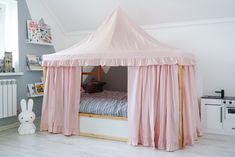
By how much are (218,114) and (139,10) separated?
2158 mm

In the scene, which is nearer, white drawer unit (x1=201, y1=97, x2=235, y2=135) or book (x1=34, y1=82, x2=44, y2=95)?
white drawer unit (x1=201, y1=97, x2=235, y2=135)

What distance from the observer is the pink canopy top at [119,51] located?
2.99 meters

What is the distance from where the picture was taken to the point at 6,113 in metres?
3.93

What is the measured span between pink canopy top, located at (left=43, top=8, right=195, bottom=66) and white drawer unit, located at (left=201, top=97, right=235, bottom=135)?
739 mm

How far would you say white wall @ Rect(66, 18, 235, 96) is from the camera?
12.6ft

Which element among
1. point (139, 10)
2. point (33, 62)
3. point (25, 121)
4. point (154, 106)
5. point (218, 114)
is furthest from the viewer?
point (33, 62)

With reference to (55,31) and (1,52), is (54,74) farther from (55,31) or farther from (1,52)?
(55,31)

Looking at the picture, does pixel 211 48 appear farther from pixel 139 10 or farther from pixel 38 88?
pixel 38 88

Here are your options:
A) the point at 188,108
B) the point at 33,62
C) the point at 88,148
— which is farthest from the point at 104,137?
the point at 33,62

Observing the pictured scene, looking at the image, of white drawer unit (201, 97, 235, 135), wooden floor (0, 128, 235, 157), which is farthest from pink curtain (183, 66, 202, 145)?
white drawer unit (201, 97, 235, 135)

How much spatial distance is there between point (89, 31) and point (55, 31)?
73cm

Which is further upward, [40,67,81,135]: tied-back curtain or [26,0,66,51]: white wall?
[26,0,66,51]: white wall

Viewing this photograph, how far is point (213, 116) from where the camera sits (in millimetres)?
3654

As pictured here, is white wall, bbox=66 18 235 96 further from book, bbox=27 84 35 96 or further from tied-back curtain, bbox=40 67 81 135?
book, bbox=27 84 35 96
